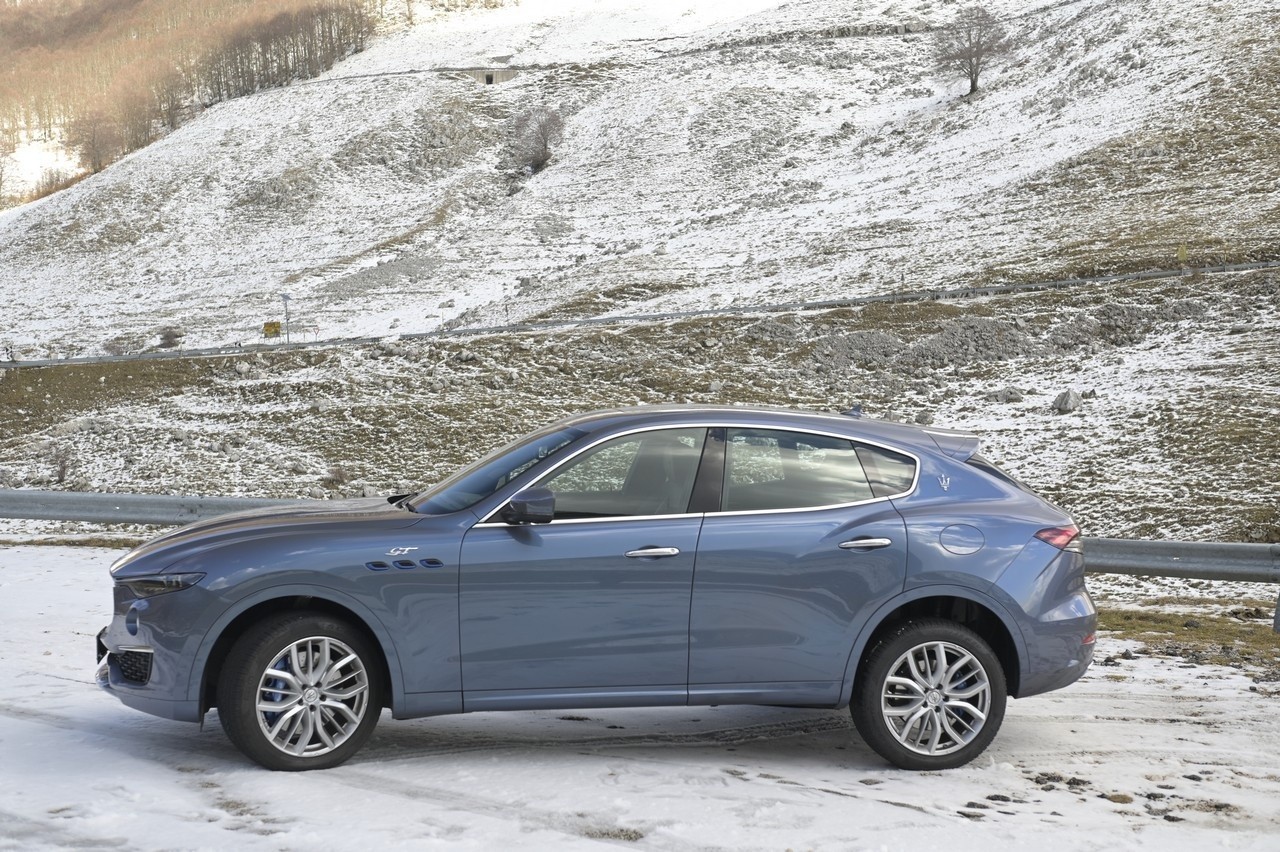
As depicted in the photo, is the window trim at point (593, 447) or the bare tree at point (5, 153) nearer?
the window trim at point (593, 447)

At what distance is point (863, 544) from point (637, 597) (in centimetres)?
109

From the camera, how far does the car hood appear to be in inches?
215

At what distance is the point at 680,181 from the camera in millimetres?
67375

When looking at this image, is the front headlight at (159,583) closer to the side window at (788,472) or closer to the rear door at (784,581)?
the rear door at (784,581)

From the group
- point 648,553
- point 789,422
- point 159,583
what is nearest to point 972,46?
point 789,422

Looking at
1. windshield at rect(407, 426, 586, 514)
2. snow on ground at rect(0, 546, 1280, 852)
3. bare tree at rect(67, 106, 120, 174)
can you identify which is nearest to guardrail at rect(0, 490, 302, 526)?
snow on ground at rect(0, 546, 1280, 852)

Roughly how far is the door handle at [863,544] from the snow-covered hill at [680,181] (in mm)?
31237

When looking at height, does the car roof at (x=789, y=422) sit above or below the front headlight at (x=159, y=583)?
above

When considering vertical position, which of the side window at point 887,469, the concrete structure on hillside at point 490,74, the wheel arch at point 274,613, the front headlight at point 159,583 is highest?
the concrete structure on hillside at point 490,74

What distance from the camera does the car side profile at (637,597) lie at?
5.36 metres

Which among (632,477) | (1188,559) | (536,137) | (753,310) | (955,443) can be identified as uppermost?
(536,137)

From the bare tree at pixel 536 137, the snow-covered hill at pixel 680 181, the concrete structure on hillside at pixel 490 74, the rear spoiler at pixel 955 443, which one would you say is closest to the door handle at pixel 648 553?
the rear spoiler at pixel 955 443

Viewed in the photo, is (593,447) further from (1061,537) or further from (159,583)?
(1061,537)

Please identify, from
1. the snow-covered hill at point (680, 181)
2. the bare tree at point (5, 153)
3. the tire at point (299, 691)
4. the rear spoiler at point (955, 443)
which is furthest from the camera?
the bare tree at point (5, 153)
